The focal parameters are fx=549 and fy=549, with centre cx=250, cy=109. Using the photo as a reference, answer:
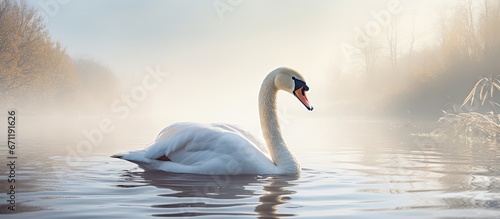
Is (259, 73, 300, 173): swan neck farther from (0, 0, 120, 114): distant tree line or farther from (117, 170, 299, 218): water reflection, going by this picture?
(0, 0, 120, 114): distant tree line

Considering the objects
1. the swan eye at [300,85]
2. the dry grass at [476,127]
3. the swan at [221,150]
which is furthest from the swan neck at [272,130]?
the dry grass at [476,127]

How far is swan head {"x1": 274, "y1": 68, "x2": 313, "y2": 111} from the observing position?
25.1 ft

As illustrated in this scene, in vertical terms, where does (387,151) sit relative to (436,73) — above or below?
below

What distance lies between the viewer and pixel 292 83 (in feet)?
25.4

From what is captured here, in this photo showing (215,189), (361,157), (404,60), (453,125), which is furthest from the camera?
(404,60)

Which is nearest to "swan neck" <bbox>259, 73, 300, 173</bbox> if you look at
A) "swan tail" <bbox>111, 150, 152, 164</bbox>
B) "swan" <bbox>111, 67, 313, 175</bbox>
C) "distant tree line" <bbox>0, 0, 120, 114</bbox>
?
"swan" <bbox>111, 67, 313, 175</bbox>

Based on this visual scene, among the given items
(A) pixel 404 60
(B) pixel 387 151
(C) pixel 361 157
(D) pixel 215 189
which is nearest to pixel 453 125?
(B) pixel 387 151

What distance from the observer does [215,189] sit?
598 centimetres

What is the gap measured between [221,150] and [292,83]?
1438 mm

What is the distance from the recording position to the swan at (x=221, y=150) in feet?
23.5

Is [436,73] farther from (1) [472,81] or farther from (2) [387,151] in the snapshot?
(2) [387,151]

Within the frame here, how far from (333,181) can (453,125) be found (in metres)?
11.1

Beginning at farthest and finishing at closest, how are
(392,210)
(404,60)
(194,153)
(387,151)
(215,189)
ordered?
(404,60) → (387,151) → (194,153) → (215,189) → (392,210)

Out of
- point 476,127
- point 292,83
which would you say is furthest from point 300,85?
point 476,127
